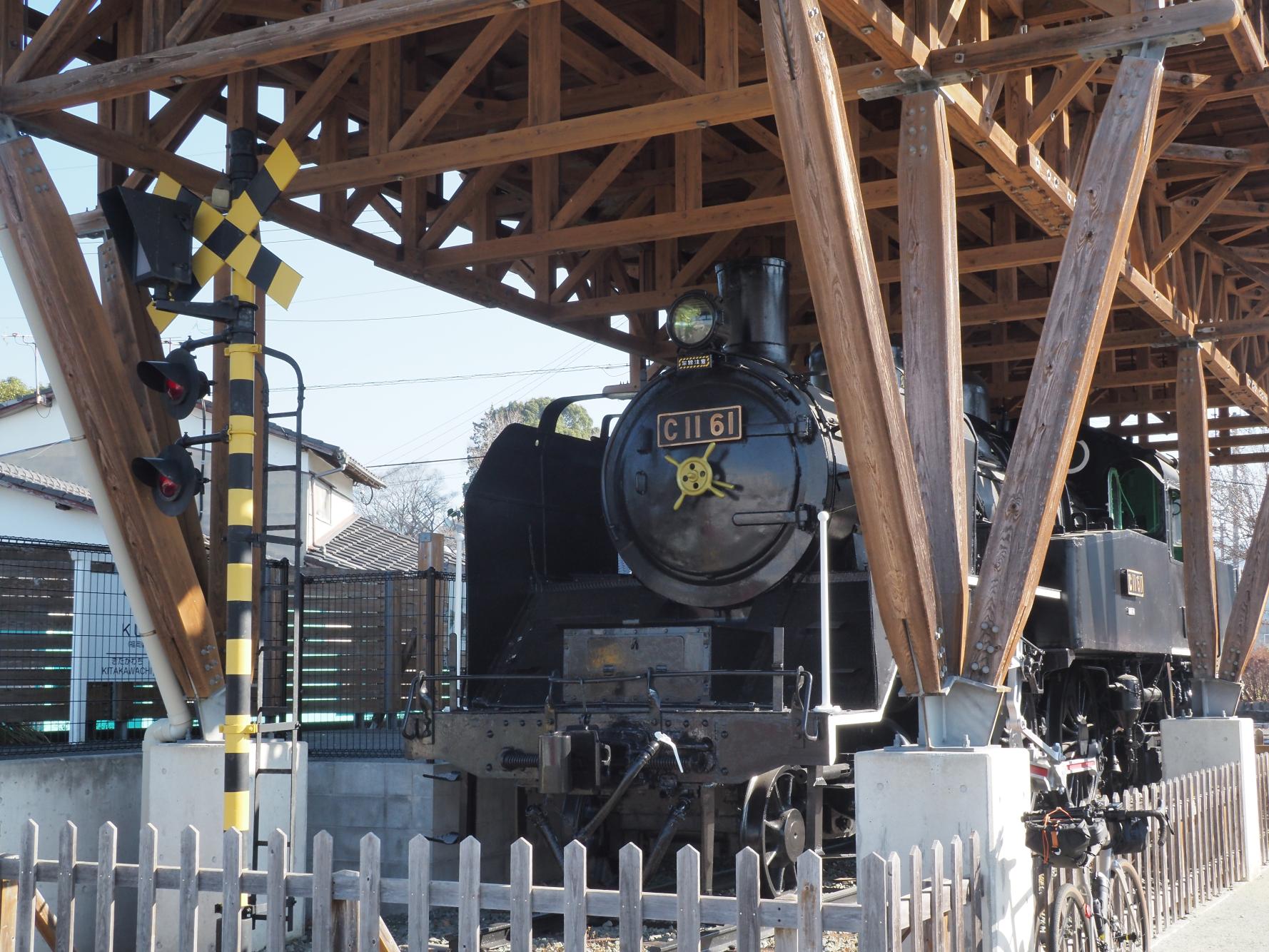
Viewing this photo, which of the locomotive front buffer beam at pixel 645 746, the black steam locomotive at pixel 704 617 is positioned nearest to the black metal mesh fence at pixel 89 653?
the black steam locomotive at pixel 704 617

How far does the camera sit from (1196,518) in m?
10.9

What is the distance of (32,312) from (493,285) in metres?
4.20

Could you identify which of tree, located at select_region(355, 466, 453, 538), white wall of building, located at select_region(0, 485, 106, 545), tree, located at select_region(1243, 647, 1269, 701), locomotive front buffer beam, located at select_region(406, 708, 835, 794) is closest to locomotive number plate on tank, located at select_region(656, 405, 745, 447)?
locomotive front buffer beam, located at select_region(406, 708, 835, 794)

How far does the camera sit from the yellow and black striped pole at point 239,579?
5.54 metres

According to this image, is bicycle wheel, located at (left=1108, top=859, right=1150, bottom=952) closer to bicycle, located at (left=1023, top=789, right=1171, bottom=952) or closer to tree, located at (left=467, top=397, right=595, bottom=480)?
bicycle, located at (left=1023, top=789, right=1171, bottom=952)

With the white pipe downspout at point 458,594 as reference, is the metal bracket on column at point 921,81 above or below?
above

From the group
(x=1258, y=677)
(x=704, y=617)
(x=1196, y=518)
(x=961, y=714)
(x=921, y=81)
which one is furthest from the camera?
(x=1258, y=677)

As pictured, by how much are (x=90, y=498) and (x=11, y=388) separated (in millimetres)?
26329

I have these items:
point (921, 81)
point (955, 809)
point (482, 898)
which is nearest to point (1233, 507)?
point (921, 81)

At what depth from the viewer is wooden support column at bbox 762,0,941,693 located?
529 cm

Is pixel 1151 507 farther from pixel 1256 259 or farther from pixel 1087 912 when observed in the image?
pixel 1087 912

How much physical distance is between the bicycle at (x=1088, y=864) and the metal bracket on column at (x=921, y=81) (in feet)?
10.4

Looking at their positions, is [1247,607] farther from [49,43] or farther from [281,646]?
[49,43]

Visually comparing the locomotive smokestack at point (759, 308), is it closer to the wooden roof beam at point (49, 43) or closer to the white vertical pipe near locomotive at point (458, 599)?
the white vertical pipe near locomotive at point (458, 599)
